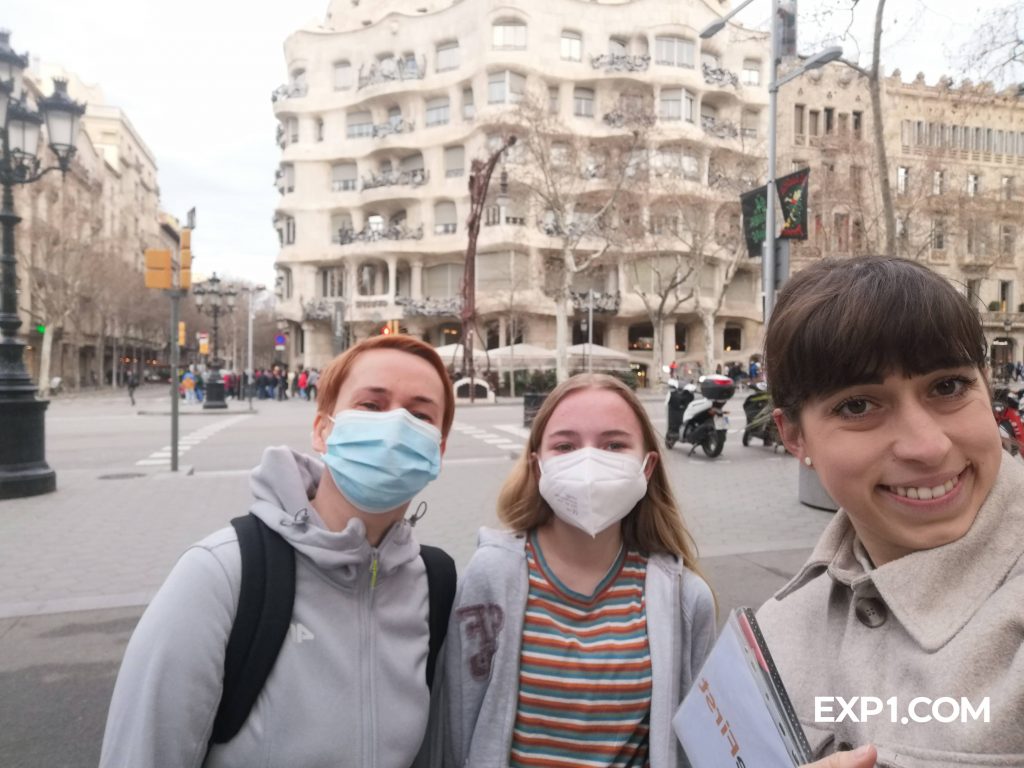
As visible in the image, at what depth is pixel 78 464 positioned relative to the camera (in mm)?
11703

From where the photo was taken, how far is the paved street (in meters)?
3.50

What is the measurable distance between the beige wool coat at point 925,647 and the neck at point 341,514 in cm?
109

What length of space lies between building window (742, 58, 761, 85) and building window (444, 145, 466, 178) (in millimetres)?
19399

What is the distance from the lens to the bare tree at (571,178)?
29547 mm

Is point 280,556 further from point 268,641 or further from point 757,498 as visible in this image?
point 757,498

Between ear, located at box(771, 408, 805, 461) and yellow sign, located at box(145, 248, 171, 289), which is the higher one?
yellow sign, located at box(145, 248, 171, 289)

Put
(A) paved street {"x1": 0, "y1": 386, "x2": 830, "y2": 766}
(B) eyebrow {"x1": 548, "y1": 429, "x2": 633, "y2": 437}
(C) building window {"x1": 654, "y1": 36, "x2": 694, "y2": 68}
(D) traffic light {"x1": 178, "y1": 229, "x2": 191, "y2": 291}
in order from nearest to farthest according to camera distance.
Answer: (B) eyebrow {"x1": 548, "y1": 429, "x2": 633, "y2": 437}, (A) paved street {"x1": 0, "y1": 386, "x2": 830, "y2": 766}, (D) traffic light {"x1": 178, "y1": 229, "x2": 191, "y2": 291}, (C) building window {"x1": 654, "y1": 36, "x2": 694, "y2": 68}

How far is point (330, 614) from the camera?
166 centimetres

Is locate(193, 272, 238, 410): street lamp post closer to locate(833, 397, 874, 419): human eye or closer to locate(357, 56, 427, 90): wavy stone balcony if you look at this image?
locate(357, 56, 427, 90): wavy stone balcony

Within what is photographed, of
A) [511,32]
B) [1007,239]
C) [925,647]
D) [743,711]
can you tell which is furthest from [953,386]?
[511,32]

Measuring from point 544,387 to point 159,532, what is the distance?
2645 cm

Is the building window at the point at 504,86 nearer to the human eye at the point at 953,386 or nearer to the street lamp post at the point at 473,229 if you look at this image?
the street lamp post at the point at 473,229

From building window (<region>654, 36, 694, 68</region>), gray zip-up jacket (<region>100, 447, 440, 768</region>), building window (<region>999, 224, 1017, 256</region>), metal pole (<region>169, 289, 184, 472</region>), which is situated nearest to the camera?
gray zip-up jacket (<region>100, 447, 440, 768</region>)

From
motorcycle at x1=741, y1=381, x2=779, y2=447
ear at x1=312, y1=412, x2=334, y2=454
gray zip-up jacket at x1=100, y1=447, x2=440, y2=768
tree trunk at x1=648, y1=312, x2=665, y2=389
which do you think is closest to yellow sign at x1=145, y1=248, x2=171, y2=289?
motorcycle at x1=741, y1=381, x2=779, y2=447
